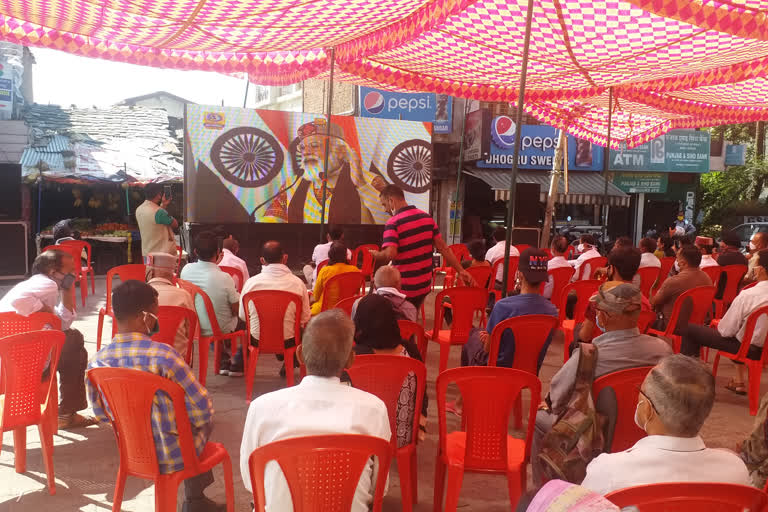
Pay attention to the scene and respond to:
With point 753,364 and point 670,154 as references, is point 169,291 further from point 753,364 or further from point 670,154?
point 670,154

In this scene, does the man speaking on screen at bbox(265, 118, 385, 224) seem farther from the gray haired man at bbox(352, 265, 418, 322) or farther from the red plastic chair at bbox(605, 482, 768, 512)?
the red plastic chair at bbox(605, 482, 768, 512)

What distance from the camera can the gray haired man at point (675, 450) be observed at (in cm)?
173

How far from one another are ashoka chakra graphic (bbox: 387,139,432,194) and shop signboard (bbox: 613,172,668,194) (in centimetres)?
849

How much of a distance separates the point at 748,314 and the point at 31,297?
520 cm

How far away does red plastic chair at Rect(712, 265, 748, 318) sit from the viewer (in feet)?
22.3

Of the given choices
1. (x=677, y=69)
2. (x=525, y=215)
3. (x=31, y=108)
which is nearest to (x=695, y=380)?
(x=677, y=69)

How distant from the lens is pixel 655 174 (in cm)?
1927

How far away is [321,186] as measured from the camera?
1259 centimetres

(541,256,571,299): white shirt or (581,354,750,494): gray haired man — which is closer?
(581,354,750,494): gray haired man

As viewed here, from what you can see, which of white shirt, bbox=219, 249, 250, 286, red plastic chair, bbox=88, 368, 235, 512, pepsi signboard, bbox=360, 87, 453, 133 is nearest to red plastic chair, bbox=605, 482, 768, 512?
red plastic chair, bbox=88, 368, 235, 512

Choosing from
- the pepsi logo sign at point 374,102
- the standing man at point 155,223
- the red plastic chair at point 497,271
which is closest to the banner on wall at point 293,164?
the pepsi logo sign at point 374,102

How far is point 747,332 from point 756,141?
74.8 feet

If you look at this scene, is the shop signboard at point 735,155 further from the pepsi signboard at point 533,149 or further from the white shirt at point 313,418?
the white shirt at point 313,418

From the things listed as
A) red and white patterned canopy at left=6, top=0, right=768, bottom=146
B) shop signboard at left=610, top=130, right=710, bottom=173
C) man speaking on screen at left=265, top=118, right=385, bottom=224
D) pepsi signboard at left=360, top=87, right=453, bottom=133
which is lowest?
man speaking on screen at left=265, top=118, right=385, bottom=224
